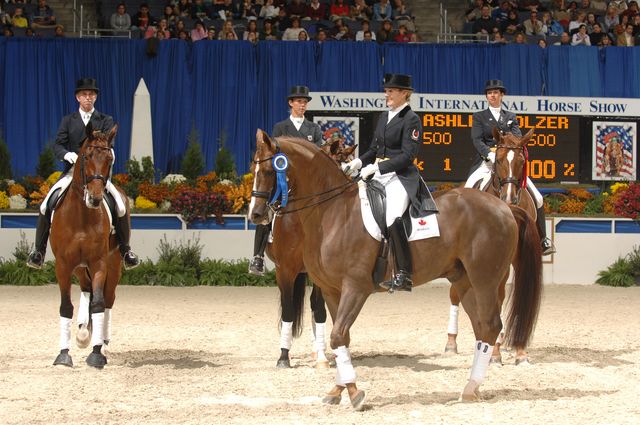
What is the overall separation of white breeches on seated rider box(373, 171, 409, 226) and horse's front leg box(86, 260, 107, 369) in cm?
268

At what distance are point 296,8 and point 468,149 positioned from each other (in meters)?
5.25

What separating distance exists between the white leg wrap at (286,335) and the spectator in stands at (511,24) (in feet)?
41.6

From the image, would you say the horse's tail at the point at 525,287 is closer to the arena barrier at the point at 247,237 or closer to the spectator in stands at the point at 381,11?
the arena barrier at the point at 247,237

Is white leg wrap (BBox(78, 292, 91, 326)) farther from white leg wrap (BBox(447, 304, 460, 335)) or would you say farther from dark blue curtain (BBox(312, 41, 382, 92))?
dark blue curtain (BBox(312, 41, 382, 92))

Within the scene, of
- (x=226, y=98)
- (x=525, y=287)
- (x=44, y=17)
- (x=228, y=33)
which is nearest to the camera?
(x=525, y=287)

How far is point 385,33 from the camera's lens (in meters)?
18.8

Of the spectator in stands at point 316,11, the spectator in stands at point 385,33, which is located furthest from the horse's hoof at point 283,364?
the spectator in stands at point 316,11

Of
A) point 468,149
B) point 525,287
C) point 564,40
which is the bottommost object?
point 525,287

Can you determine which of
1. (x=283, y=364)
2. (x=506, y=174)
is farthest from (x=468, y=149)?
(x=283, y=364)

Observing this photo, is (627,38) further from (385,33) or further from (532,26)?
(385,33)

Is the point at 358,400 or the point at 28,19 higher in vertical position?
the point at 28,19

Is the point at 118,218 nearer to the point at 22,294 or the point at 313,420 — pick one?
the point at 313,420

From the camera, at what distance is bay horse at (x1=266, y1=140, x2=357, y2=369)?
8352 mm

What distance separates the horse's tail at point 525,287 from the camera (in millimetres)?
7586
